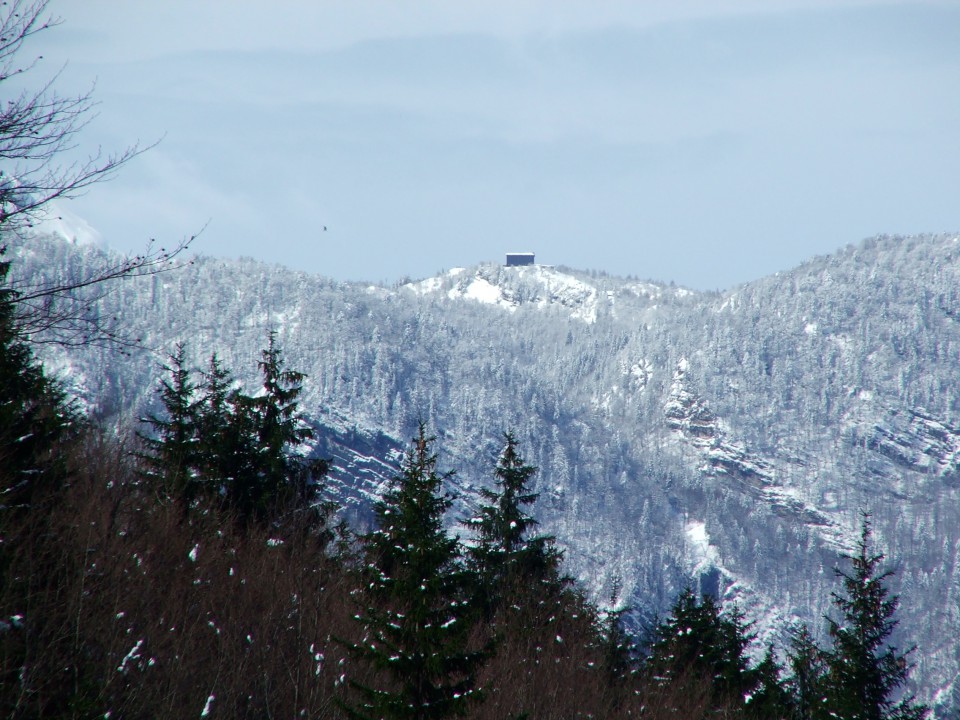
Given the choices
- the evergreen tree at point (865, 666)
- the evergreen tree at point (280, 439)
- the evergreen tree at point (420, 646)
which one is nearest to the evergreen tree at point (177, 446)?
the evergreen tree at point (280, 439)

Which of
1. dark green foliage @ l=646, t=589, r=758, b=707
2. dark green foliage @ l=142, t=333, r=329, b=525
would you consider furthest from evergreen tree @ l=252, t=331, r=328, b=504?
dark green foliage @ l=646, t=589, r=758, b=707

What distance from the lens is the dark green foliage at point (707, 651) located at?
2672 cm

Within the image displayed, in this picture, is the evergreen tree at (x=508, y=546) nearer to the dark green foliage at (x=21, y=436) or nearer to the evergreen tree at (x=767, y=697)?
the evergreen tree at (x=767, y=697)

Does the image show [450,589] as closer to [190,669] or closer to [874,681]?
[190,669]

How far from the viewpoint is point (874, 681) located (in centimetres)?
2423

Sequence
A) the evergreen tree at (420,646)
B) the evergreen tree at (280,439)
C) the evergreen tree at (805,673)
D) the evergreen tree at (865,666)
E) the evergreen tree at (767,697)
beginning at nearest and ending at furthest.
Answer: the evergreen tree at (420,646) < the evergreen tree at (280,439) < the evergreen tree at (865,666) < the evergreen tree at (767,697) < the evergreen tree at (805,673)

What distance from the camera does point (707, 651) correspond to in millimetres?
28062

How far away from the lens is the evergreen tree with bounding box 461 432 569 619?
22891 mm

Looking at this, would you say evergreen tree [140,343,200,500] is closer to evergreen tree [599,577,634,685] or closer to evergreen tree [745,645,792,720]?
evergreen tree [599,577,634,685]

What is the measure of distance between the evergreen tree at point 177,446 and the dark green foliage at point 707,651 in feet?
46.7

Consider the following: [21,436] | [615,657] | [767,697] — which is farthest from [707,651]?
[21,436]

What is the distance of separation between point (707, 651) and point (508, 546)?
794 centimetres

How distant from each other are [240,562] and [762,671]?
18.6 metres

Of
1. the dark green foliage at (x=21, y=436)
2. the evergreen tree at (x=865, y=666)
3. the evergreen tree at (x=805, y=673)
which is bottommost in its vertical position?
the evergreen tree at (x=805, y=673)
